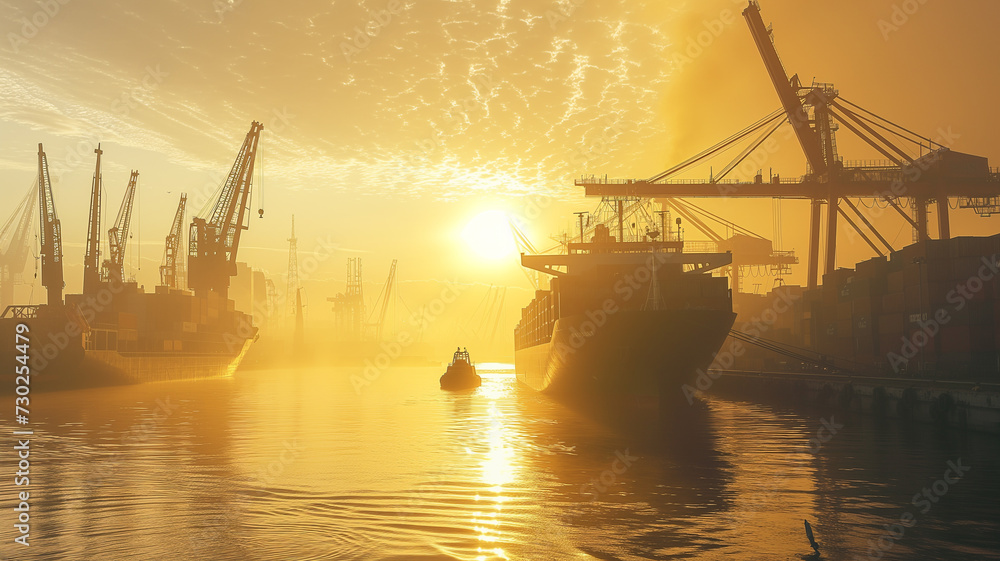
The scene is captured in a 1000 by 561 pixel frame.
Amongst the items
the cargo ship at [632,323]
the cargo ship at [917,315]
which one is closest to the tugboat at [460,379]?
the cargo ship at [632,323]

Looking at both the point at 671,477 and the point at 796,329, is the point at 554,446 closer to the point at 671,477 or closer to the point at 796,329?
the point at 671,477

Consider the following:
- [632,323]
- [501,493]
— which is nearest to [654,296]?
[632,323]

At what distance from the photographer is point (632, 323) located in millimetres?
34062

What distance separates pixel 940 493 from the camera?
53.3 feet

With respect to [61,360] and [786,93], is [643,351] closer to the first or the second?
[786,93]

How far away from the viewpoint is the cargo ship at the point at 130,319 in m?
65.1

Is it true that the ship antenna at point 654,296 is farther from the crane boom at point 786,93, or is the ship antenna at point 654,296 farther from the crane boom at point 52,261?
the crane boom at point 52,261

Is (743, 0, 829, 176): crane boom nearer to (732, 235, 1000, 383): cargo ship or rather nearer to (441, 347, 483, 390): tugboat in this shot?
(732, 235, 1000, 383): cargo ship

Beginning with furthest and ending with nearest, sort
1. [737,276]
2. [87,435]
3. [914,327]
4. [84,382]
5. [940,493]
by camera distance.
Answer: [737,276] → [84,382] → [914,327] → [87,435] → [940,493]

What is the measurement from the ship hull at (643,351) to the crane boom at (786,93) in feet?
117

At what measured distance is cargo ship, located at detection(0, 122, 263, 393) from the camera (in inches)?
2564

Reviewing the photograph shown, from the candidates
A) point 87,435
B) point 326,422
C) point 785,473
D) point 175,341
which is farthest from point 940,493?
point 175,341

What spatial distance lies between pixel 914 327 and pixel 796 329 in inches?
1002

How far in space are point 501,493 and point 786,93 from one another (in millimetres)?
60363
